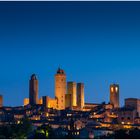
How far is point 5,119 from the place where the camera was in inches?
819

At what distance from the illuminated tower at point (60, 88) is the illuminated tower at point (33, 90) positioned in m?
0.89

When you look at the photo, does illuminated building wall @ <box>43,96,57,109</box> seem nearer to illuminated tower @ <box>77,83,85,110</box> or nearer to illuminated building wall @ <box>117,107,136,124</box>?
illuminated tower @ <box>77,83,85,110</box>

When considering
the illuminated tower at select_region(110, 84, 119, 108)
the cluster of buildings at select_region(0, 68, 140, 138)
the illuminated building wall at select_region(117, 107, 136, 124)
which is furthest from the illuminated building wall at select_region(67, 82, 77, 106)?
the illuminated building wall at select_region(117, 107, 136, 124)

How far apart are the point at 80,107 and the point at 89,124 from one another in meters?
5.46

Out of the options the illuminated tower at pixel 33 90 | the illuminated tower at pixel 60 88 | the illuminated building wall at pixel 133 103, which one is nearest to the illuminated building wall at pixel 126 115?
the illuminated building wall at pixel 133 103

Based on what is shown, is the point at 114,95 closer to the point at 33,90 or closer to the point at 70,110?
the point at 70,110

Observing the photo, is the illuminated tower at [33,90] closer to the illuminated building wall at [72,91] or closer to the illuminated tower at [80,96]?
the illuminated building wall at [72,91]

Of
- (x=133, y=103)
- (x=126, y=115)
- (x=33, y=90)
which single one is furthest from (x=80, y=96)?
(x=126, y=115)

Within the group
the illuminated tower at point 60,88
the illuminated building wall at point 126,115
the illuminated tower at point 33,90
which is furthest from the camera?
the illuminated tower at point 33,90

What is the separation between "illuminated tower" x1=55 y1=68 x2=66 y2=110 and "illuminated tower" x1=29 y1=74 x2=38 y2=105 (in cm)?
89

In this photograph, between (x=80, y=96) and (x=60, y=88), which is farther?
(x=80, y=96)

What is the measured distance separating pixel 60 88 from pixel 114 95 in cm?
236

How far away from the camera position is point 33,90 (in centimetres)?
2545

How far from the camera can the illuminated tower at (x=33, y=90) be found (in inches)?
982
